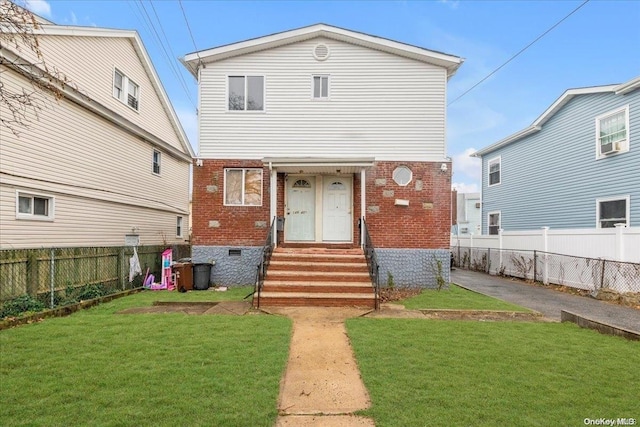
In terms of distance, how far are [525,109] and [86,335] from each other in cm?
2271

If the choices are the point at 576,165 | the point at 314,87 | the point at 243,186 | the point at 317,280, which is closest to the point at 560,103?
the point at 576,165

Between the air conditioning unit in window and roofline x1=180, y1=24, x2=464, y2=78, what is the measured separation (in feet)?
22.3

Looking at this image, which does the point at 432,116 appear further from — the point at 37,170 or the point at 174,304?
the point at 37,170

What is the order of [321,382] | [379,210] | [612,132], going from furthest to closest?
[612,132] → [379,210] → [321,382]

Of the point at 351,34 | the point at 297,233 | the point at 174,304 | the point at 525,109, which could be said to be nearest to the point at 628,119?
the point at 525,109

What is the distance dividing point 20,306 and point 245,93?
26.5 ft

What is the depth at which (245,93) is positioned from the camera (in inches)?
449

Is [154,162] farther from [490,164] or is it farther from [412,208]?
[490,164]

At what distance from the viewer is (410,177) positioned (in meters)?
11.1

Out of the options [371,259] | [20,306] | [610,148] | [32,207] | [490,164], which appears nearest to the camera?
[20,306]

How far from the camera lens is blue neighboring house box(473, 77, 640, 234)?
12430mm

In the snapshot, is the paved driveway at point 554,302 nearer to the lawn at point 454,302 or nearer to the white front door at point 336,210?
the lawn at point 454,302

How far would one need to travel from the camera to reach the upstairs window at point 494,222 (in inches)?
795

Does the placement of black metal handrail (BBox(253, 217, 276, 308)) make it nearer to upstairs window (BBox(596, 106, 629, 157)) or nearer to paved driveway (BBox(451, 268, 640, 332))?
paved driveway (BBox(451, 268, 640, 332))
